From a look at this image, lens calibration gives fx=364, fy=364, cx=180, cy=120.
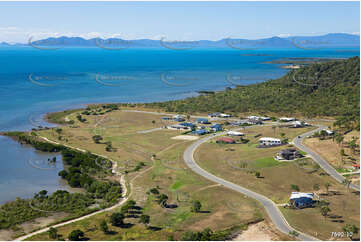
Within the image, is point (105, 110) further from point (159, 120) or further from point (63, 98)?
point (63, 98)

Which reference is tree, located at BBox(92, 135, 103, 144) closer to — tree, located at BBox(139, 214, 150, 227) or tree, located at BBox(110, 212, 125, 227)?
tree, located at BBox(110, 212, 125, 227)

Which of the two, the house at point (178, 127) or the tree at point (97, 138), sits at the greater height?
the house at point (178, 127)

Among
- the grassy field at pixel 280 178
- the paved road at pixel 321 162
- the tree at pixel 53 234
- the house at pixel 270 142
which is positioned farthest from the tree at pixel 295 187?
the tree at pixel 53 234

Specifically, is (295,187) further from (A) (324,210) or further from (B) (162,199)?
(B) (162,199)

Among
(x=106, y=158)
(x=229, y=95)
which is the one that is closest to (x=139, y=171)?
(x=106, y=158)

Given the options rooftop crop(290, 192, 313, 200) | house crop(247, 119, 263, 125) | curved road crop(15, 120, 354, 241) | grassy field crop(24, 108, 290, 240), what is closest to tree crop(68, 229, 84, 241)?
grassy field crop(24, 108, 290, 240)

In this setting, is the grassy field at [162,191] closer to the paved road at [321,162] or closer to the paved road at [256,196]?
the paved road at [256,196]

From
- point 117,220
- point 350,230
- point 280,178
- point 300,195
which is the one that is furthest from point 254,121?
point 117,220
